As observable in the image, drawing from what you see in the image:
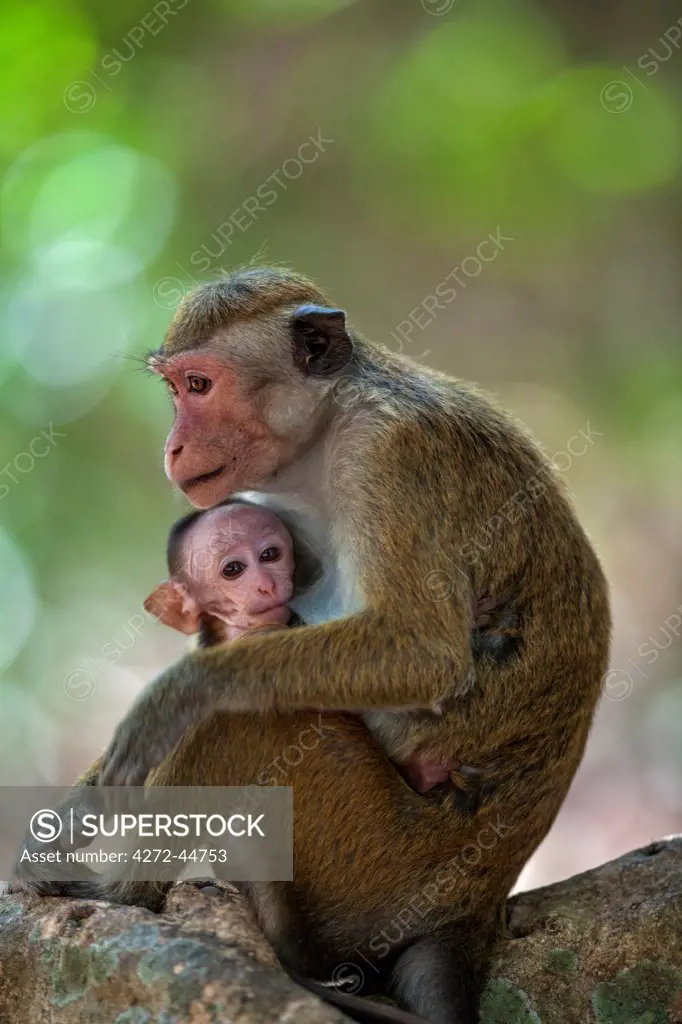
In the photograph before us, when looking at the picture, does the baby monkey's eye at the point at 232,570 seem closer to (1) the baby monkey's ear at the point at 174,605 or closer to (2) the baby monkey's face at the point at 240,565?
(2) the baby monkey's face at the point at 240,565

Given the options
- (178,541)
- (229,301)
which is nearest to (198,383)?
(229,301)

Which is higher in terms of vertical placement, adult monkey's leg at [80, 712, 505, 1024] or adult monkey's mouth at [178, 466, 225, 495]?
adult monkey's mouth at [178, 466, 225, 495]

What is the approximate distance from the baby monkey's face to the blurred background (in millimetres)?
5799

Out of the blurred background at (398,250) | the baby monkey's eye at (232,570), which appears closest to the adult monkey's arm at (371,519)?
the baby monkey's eye at (232,570)

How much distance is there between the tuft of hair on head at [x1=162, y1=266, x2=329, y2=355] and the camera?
528 cm

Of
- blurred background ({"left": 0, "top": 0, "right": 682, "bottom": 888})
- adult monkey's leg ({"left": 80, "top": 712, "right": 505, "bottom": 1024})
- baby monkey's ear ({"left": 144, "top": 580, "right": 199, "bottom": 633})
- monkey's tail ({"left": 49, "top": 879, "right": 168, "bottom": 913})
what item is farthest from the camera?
blurred background ({"left": 0, "top": 0, "right": 682, "bottom": 888})

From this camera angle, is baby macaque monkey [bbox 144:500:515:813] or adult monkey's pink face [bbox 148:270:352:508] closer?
adult monkey's pink face [bbox 148:270:352:508]

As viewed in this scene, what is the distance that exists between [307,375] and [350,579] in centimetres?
102

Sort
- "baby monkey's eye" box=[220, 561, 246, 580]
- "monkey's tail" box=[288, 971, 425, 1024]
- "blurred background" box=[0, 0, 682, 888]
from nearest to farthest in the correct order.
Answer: "monkey's tail" box=[288, 971, 425, 1024], "baby monkey's eye" box=[220, 561, 246, 580], "blurred background" box=[0, 0, 682, 888]

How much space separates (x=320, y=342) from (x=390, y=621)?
1.42 meters

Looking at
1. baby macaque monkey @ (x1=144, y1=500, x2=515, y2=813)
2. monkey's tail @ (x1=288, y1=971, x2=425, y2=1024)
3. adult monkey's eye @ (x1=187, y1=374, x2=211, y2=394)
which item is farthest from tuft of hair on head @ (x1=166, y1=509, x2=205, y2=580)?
monkey's tail @ (x1=288, y1=971, x2=425, y2=1024)

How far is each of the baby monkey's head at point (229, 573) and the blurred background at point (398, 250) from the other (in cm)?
571

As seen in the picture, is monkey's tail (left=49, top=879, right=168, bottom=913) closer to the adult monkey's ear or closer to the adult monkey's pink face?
the adult monkey's pink face

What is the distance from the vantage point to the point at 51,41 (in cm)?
1120
